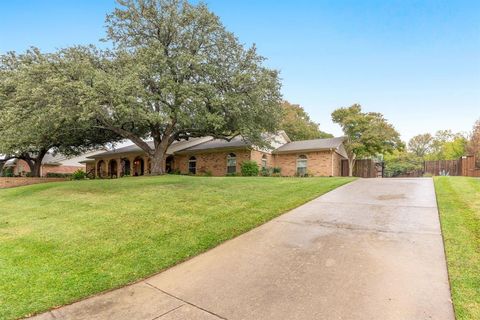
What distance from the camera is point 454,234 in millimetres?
5309

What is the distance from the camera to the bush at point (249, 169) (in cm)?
2083

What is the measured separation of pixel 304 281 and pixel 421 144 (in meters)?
63.5

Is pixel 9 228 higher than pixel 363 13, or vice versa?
pixel 363 13

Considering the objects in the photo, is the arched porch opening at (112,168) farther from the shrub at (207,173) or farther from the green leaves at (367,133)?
the green leaves at (367,133)

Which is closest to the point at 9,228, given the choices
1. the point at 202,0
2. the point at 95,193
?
the point at 95,193

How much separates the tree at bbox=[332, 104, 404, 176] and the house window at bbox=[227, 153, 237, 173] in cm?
999

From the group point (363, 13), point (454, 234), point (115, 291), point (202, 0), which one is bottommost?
point (115, 291)

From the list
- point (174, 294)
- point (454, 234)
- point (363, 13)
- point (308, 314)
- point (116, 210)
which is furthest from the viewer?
point (363, 13)

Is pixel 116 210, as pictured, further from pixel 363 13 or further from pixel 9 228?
pixel 363 13

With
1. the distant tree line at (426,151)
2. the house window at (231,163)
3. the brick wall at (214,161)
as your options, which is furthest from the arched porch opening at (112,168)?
the distant tree line at (426,151)

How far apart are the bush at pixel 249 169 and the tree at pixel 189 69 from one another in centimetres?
351

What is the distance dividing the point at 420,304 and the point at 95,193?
11.8 metres

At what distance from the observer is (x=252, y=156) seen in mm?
21766

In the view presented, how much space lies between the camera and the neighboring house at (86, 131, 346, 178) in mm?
22234
